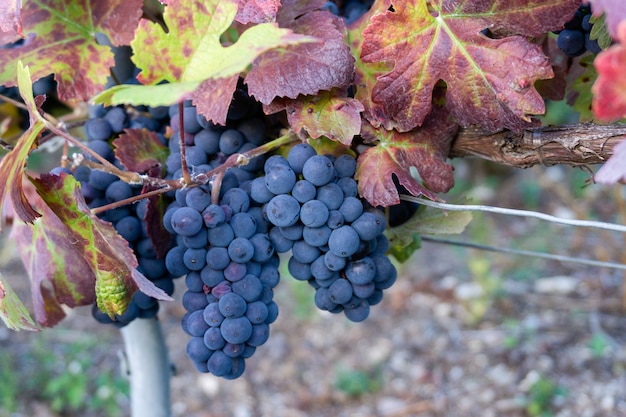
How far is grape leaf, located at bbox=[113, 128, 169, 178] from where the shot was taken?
2.27ft

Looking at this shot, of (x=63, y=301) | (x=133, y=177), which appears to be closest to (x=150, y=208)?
(x=133, y=177)

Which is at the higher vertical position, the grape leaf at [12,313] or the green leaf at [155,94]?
the green leaf at [155,94]

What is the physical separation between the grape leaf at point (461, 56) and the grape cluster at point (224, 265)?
0.60ft

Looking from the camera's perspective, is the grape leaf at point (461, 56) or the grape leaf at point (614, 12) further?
the grape leaf at point (461, 56)

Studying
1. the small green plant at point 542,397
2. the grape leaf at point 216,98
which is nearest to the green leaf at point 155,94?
the grape leaf at point 216,98

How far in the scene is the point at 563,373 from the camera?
7.30 feet

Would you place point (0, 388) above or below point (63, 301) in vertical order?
below

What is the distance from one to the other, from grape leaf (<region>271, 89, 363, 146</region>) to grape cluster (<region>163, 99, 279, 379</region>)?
0.08 metres

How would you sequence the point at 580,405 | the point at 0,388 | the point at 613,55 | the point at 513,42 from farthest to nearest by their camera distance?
the point at 0,388 → the point at 580,405 → the point at 513,42 → the point at 613,55

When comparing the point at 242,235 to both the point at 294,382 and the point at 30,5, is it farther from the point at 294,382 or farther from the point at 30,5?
the point at 294,382

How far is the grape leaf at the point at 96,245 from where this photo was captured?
60 cm

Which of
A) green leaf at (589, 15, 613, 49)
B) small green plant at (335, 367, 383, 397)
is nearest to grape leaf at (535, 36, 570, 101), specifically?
green leaf at (589, 15, 613, 49)

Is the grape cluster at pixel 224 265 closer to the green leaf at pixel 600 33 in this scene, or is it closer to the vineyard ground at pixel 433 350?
the green leaf at pixel 600 33

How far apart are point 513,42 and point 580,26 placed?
146mm
